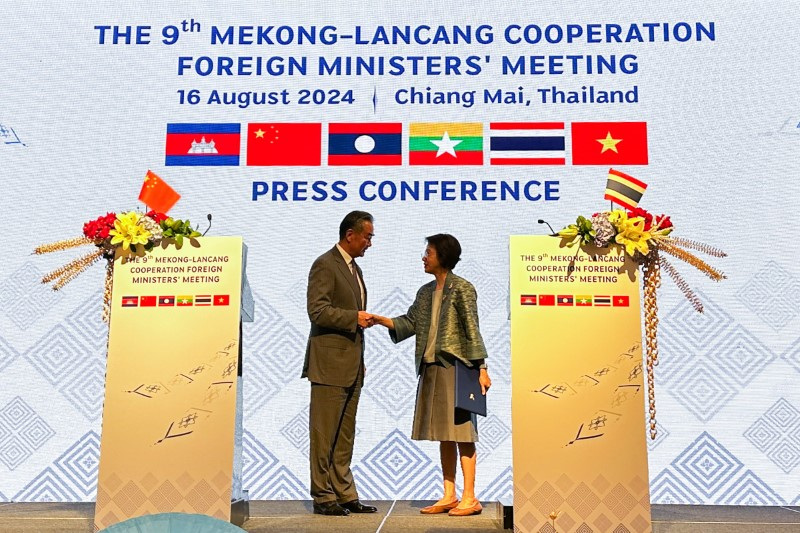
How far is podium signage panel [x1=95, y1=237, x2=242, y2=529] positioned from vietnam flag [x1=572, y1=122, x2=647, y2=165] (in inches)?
92.4

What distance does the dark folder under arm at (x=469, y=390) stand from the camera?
380 centimetres

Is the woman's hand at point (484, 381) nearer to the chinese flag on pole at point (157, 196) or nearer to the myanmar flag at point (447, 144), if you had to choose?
the chinese flag on pole at point (157, 196)

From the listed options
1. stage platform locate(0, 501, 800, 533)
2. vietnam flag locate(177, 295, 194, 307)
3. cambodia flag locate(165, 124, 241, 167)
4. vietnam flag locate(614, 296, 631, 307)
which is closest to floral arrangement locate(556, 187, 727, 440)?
vietnam flag locate(614, 296, 631, 307)

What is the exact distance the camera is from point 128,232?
11.7 feet

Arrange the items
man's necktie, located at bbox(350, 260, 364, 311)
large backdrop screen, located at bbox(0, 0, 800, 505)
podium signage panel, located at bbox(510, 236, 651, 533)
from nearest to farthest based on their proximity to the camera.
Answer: podium signage panel, located at bbox(510, 236, 651, 533) < man's necktie, located at bbox(350, 260, 364, 311) < large backdrop screen, located at bbox(0, 0, 800, 505)

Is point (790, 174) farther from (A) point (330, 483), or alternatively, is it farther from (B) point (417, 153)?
(A) point (330, 483)

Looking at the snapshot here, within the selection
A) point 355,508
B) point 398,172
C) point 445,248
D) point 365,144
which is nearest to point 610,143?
point 398,172

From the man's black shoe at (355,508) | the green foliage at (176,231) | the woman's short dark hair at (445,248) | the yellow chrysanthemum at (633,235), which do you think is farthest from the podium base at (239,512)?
the yellow chrysanthemum at (633,235)

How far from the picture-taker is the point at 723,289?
501cm

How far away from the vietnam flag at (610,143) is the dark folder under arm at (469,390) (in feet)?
5.71

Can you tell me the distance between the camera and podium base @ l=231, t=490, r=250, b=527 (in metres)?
3.59

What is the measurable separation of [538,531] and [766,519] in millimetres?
1281

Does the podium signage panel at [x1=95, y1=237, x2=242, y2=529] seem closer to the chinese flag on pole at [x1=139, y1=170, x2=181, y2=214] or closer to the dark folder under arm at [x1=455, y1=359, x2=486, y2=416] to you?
the chinese flag on pole at [x1=139, y1=170, x2=181, y2=214]

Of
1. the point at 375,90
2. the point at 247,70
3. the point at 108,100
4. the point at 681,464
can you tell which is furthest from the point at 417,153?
the point at 681,464
